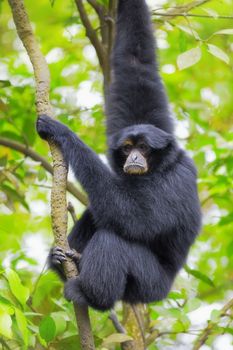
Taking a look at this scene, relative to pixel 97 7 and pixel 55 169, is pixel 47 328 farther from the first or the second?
pixel 97 7

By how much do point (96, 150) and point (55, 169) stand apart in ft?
9.88

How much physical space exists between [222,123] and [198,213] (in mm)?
4199

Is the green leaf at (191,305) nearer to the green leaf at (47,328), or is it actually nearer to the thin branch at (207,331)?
the thin branch at (207,331)

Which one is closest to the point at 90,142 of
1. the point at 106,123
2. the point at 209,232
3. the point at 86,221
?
the point at 106,123

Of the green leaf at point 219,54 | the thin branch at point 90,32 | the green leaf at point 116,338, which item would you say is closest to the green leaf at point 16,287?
the green leaf at point 116,338

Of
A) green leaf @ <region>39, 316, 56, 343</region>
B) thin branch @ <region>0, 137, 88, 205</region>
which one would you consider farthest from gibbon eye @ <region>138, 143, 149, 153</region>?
green leaf @ <region>39, 316, 56, 343</region>

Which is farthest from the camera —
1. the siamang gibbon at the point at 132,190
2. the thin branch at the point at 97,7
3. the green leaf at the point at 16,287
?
the thin branch at the point at 97,7

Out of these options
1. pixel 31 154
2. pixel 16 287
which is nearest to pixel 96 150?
pixel 31 154

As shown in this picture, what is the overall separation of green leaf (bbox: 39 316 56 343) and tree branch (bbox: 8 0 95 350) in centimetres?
18

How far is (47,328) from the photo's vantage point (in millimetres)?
4340

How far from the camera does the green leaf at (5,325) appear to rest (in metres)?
3.18

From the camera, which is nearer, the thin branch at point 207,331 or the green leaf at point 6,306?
the green leaf at point 6,306

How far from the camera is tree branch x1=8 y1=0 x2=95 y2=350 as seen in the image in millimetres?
4211

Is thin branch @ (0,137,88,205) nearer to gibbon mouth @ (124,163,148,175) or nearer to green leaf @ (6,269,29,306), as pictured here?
gibbon mouth @ (124,163,148,175)
